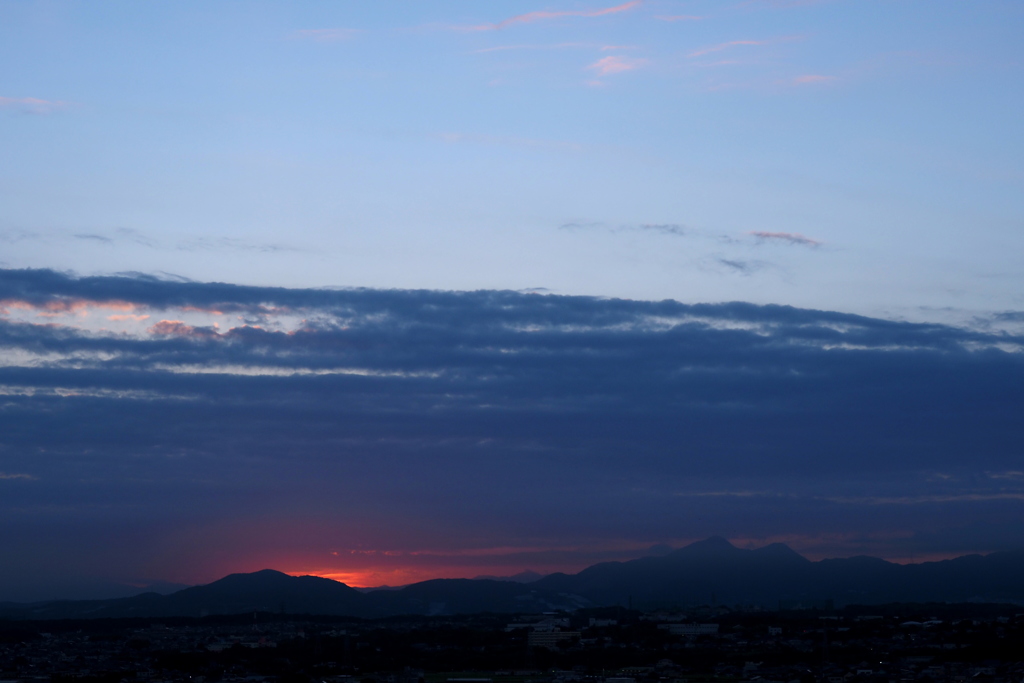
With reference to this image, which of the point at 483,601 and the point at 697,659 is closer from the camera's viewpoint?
the point at 697,659

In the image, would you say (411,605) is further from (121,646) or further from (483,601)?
(121,646)

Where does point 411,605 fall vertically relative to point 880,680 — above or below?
below

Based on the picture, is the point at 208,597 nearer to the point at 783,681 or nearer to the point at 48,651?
the point at 48,651

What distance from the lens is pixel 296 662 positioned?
221 ft

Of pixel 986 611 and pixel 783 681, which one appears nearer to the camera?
pixel 783 681

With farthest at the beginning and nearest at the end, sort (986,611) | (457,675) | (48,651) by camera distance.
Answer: (986,611) → (48,651) → (457,675)

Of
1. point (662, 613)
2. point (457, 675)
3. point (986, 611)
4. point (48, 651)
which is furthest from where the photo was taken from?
point (662, 613)

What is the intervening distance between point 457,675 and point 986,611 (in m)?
61.4

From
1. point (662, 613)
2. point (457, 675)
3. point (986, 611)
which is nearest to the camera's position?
point (457, 675)

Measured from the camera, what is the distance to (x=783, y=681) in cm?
4888

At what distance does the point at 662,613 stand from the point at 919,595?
227ft

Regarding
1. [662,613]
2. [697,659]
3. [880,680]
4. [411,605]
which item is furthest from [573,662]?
[411,605]

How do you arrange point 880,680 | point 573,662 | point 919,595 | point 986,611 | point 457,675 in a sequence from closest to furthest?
point 880,680
point 457,675
point 573,662
point 986,611
point 919,595

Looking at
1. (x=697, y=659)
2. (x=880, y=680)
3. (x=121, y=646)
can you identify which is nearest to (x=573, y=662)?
(x=697, y=659)
